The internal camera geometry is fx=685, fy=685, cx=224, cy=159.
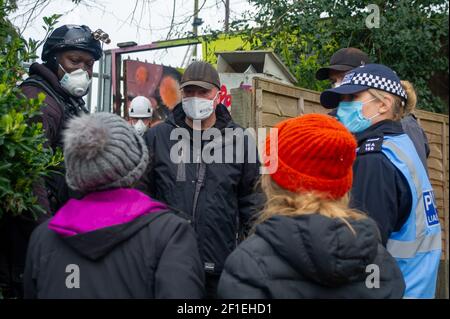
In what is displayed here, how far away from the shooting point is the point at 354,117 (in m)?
3.64

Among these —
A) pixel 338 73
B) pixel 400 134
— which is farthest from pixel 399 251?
pixel 338 73

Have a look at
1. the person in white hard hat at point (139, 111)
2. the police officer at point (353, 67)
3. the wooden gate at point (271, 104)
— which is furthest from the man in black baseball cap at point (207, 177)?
the person in white hard hat at point (139, 111)

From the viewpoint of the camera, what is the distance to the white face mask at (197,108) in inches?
164

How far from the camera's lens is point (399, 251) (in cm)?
322

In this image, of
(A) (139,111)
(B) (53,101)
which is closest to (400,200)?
(B) (53,101)

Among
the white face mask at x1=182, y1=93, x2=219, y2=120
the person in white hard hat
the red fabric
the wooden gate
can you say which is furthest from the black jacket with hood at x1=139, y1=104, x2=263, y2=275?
the person in white hard hat

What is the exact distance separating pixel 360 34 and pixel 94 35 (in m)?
5.38

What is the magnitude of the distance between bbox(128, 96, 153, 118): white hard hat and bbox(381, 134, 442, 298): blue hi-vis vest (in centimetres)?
471

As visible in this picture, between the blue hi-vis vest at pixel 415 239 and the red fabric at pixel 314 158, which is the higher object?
the red fabric at pixel 314 158

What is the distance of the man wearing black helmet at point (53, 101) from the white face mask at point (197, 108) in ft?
2.19

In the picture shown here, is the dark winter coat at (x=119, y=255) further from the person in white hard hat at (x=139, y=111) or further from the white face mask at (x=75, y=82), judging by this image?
the person in white hard hat at (x=139, y=111)

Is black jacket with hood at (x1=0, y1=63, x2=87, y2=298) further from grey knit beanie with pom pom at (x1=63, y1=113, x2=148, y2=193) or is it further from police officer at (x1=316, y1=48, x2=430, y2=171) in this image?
police officer at (x1=316, y1=48, x2=430, y2=171)

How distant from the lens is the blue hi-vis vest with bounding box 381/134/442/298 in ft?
10.5

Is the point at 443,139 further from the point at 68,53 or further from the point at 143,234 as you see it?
the point at 143,234
